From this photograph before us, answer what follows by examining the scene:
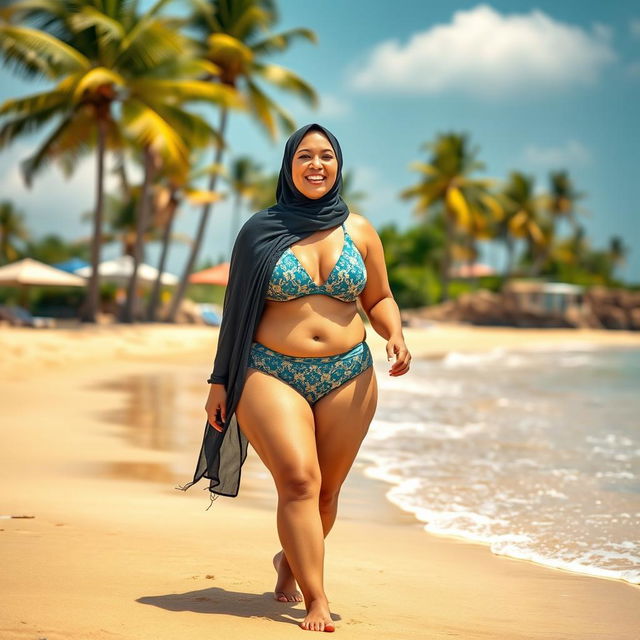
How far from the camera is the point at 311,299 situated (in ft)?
→ 9.91

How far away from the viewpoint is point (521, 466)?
7.17m

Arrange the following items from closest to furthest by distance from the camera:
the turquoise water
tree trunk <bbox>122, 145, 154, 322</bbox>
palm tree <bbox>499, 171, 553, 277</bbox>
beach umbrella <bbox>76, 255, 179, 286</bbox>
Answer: the turquoise water → tree trunk <bbox>122, 145, 154, 322</bbox> → beach umbrella <bbox>76, 255, 179, 286</bbox> → palm tree <bbox>499, 171, 553, 277</bbox>

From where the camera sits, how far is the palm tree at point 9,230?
58.3 metres

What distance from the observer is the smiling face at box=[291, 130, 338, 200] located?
10.1ft

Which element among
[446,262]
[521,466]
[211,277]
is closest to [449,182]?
[446,262]

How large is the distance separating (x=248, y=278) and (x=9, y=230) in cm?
6016

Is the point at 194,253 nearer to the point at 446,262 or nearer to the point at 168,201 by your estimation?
the point at 168,201

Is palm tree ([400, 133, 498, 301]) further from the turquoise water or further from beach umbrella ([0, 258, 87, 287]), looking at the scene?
the turquoise water

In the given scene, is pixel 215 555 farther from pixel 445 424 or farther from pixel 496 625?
pixel 445 424

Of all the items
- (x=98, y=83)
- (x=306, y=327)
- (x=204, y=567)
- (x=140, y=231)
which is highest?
(x=98, y=83)

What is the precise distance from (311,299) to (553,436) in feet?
22.1

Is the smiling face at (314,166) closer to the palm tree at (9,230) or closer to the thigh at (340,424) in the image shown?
the thigh at (340,424)

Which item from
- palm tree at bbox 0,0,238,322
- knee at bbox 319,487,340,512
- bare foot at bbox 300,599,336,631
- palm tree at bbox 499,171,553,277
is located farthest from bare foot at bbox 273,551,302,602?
palm tree at bbox 499,171,553,277

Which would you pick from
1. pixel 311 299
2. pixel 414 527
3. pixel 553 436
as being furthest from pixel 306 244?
pixel 553 436
